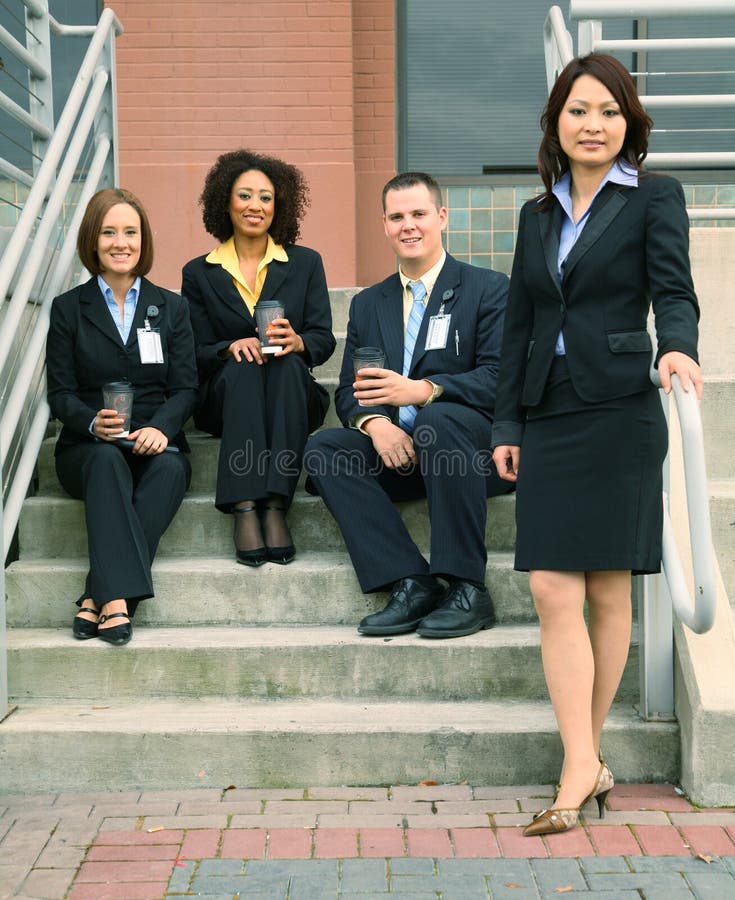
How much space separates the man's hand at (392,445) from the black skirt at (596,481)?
3.11 ft

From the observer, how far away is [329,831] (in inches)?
129

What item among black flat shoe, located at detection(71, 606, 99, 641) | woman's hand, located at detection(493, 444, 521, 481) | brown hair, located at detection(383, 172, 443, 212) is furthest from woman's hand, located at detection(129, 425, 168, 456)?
woman's hand, located at detection(493, 444, 521, 481)

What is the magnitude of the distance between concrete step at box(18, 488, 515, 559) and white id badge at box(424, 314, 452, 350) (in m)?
0.63

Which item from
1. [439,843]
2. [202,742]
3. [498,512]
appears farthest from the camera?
[498,512]

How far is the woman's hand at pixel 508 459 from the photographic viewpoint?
3.37 m

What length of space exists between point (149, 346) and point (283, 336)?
0.52 m

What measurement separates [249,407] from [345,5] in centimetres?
349

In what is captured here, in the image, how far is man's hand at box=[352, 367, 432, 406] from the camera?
13.5 ft

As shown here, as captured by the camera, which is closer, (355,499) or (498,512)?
(355,499)

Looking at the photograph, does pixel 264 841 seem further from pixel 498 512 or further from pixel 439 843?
pixel 498 512

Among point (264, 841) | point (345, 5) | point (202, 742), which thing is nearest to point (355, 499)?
point (202, 742)

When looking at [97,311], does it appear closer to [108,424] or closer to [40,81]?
[108,424]

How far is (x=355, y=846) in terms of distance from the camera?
318 centimetres

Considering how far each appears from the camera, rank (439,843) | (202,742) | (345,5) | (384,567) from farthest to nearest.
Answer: (345,5)
(384,567)
(202,742)
(439,843)
